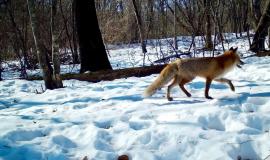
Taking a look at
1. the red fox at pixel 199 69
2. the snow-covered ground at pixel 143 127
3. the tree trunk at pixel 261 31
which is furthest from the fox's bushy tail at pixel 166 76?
the tree trunk at pixel 261 31

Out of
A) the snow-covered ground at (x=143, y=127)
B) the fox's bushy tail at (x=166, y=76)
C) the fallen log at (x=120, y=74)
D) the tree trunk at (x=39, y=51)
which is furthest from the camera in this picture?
the fallen log at (x=120, y=74)

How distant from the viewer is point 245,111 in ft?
20.9

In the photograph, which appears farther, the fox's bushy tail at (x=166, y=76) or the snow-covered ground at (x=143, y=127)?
the fox's bushy tail at (x=166, y=76)

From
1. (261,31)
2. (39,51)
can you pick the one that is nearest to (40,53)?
(39,51)

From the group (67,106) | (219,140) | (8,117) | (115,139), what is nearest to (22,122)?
(8,117)

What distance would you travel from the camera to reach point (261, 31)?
49.5 feet

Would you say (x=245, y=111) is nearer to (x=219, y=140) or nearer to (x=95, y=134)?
(x=219, y=140)

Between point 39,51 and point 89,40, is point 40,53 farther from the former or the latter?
point 89,40

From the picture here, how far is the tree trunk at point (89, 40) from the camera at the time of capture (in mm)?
14008

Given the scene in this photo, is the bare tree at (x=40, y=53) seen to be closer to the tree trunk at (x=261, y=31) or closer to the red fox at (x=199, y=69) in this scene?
the red fox at (x=199, y=69)

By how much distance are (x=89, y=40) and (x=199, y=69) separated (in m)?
7.16

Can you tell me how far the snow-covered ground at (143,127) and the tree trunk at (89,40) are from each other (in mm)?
5671

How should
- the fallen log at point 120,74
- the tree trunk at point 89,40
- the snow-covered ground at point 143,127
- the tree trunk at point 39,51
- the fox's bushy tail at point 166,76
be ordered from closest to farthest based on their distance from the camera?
the snow-covered ground at point 143,127 < the fox's bushy tail at point 166,76 < the tree trunk at point 39,51 < the fallen log at point 120,74 < the tree trunk at point 89,40

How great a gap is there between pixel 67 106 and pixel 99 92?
1.48 meters
